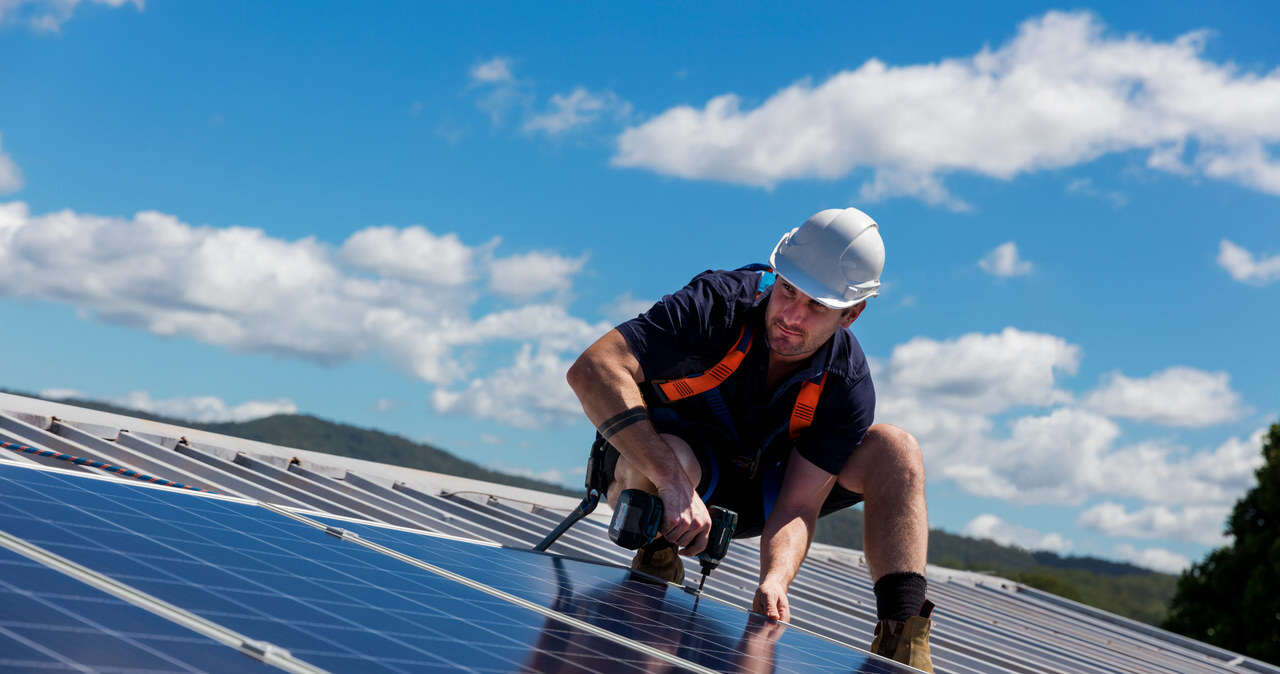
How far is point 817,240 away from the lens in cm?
538

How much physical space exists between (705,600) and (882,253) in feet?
Result: 6.31

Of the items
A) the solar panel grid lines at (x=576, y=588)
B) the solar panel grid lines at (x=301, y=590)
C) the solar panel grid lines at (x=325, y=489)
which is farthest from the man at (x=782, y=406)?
the solar panel grid lines at (x=301, y=590)

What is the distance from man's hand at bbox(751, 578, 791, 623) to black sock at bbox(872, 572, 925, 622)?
1.48ft

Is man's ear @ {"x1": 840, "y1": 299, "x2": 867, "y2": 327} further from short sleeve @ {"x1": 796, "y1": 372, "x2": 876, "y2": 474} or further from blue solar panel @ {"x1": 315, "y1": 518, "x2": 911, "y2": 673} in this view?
blue solar panel @ {"x1": 315, "y1": 518, "x2": 911, "y2": 673}

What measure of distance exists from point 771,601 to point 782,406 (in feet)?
3.45

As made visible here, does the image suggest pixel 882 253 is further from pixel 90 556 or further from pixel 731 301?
pixel 90 556

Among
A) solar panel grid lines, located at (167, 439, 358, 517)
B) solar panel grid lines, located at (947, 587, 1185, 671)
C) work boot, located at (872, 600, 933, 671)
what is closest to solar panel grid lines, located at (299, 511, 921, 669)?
work boot, located at (872, 600, 933, 671)

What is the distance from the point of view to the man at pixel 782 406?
5.00 m

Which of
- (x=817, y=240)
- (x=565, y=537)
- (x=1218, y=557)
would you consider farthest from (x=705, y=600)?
(x=1218, y=557)

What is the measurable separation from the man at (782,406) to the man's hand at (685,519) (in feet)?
0.44

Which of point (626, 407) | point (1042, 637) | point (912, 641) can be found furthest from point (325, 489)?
point (1042, 637)

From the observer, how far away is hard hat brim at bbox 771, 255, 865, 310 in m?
5.22

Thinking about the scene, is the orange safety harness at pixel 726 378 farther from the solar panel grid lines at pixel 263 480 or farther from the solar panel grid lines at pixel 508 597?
the solar panel grid lines at pixel 508 597

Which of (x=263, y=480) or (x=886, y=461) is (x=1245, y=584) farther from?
(x=263, y=480)
